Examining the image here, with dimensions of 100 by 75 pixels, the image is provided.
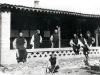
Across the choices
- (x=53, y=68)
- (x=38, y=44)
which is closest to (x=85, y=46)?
(x=38, y=44)

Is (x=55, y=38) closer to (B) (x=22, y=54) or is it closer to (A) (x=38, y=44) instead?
(A) (x=38, y=44)

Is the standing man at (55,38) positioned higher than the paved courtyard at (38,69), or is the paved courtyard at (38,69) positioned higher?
the standing man at (55,38)

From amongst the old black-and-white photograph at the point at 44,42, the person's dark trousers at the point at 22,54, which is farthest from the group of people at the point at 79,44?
the person's dark trousers at the point at 22,54

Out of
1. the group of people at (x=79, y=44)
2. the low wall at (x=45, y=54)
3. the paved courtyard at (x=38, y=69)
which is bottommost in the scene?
the paved courtyard at (x=38, y=69)

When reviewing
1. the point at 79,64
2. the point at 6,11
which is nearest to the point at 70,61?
the point at 79,64

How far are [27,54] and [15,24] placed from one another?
Result: 10.6 ft

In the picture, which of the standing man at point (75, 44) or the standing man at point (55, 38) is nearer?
the standing man at point (55, 38)

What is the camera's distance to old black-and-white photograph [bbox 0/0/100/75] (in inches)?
452

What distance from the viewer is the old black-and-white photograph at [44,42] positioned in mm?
11469

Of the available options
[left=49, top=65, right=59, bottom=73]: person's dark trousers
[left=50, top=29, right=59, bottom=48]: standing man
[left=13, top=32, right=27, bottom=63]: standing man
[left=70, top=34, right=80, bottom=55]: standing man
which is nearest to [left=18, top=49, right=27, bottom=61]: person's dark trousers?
[left=13, top=32, right=27, bottom=63]: standing man

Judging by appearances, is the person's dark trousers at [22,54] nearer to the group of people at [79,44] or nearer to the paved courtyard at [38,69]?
the paved courtyard at [38,69]

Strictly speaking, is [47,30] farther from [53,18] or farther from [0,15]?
[0,15]

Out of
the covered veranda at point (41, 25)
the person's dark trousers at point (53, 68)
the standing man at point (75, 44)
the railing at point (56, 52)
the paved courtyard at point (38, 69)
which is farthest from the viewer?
the standing man at point (75, 44)

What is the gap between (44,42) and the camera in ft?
52.4
